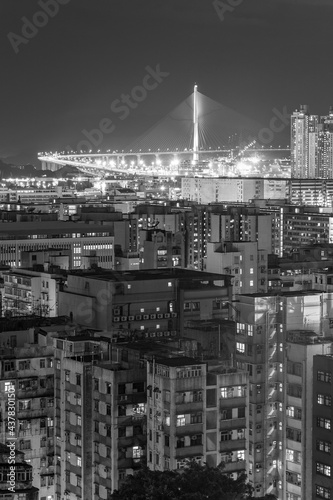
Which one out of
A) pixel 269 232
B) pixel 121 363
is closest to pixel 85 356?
pixel 121 363

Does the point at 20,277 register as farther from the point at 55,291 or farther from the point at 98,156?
the point at 98,156

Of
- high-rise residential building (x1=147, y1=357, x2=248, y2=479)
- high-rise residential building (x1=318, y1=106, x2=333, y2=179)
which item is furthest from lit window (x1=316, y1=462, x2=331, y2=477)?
high-rise residential building (x1=318, y1=106, x2=333, y2=179)

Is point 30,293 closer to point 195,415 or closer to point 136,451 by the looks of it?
point 136,451

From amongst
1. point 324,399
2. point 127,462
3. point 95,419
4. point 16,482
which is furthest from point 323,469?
point 16,482

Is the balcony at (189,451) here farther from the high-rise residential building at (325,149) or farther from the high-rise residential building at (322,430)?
the high-rise residential building at (325,149)

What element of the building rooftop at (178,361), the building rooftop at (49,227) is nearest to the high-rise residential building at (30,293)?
the building rooftop at (178,361)

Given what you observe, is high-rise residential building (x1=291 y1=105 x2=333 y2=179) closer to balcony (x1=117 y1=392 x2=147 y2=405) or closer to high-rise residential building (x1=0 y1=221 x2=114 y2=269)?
high-rise residential building (x1=0 y1=221 x2=114 y2=269)

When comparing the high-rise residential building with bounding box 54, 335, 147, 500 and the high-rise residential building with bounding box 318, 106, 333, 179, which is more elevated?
the high-rise residential building with bounding box 318, 106, 333, 179
